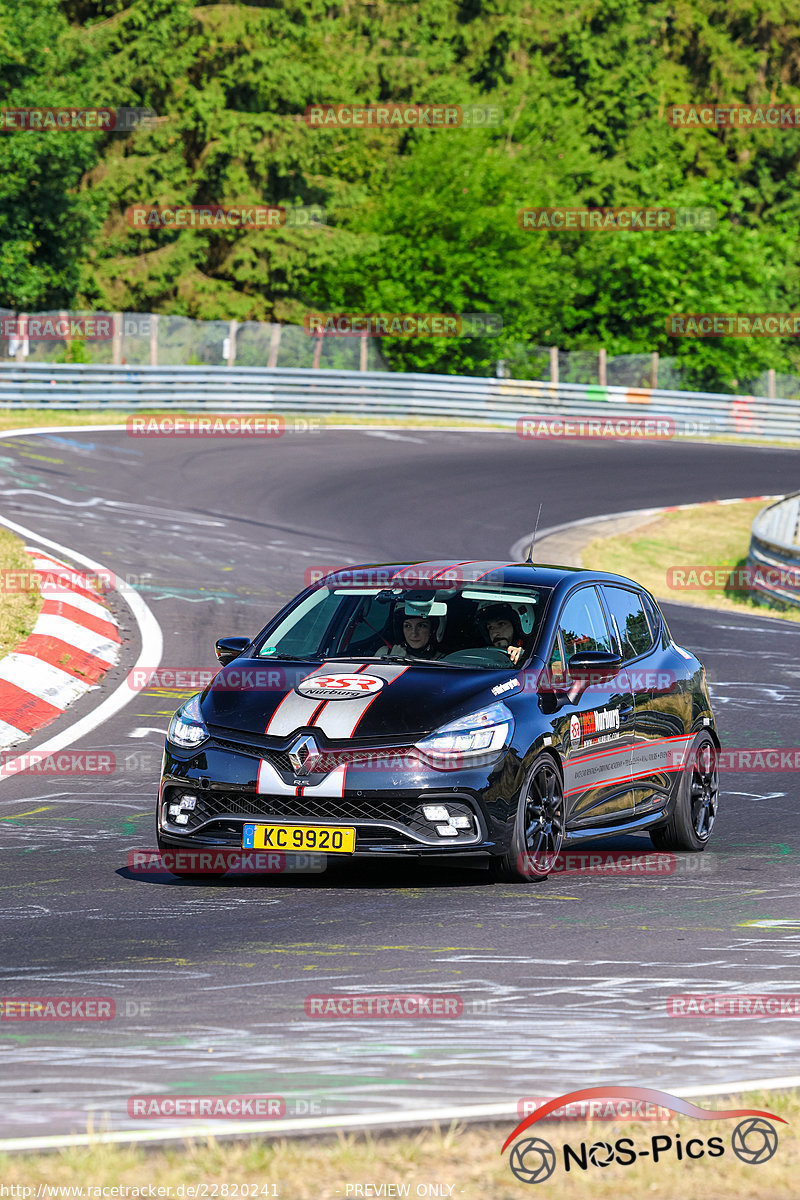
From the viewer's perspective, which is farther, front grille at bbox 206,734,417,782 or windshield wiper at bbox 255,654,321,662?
windshield wiper at bbox 255,654,321,662

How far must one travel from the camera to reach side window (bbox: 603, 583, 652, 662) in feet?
31.5

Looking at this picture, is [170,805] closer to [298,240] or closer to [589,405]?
[589,405]

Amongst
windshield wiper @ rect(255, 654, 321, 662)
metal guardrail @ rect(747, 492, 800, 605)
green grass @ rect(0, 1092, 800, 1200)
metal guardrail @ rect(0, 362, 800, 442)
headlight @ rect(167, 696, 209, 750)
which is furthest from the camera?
metal guardrail @ rect(0, 362, 800, 442)

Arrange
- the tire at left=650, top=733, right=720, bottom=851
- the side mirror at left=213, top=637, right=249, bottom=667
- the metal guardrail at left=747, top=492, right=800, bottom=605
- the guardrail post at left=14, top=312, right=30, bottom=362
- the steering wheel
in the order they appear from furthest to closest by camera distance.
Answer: the guardrail post at left=14, top=312, right=30, bottom=362 < the metal guardrail at left=747, top=492, right=800, bottom=605 < the tire at left=650, top=733, right=720, bottom=851 < the side mirror at left=213, top=637, right=249, bottom=667 < the steering wheel

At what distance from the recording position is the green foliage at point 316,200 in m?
47.2

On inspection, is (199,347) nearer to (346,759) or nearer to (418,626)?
(418,626)

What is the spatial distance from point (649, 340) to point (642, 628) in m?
48.9

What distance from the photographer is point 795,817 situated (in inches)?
401

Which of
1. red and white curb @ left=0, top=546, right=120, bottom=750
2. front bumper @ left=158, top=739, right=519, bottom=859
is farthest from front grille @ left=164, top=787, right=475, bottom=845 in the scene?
red and white curb @ left=0, top=546, right=120, bottom=750

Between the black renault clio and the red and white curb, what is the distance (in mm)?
3419

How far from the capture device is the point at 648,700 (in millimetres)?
9469

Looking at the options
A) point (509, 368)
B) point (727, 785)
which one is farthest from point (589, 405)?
point (727, 785)

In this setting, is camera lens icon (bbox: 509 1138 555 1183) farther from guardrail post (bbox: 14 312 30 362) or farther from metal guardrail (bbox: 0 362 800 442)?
guardrail post (bbox: 14 312 30 362)

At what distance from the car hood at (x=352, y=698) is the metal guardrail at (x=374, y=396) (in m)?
26.2
